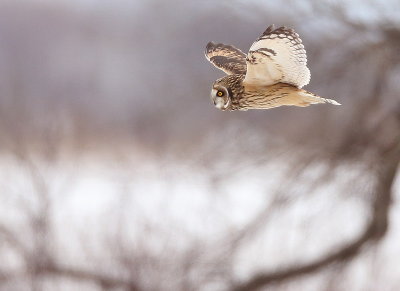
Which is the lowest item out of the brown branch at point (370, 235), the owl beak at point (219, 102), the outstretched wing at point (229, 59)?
the brown branch at point (370, 235)

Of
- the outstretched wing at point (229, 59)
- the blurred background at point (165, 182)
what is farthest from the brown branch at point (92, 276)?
the outstretched wing at point (229, 59)

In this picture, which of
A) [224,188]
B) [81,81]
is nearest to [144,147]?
[81,81]

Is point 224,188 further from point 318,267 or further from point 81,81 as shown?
point 81,81

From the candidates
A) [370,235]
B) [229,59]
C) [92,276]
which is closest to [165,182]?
[92,276]

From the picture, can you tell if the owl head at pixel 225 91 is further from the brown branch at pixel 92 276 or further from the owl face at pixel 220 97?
the brown branch at pixel 92 276

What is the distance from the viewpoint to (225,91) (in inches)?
12.7

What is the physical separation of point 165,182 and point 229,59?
2.06 m

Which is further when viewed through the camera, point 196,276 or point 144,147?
point 144,147

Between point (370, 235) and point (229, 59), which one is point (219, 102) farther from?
point (370, 235)

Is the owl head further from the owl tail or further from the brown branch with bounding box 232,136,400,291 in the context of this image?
the brown branch with bounding box 232,136,400,291

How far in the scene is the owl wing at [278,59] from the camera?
0.27m

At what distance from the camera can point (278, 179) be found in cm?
238

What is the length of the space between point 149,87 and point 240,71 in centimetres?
188

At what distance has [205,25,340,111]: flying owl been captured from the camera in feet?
0.89
